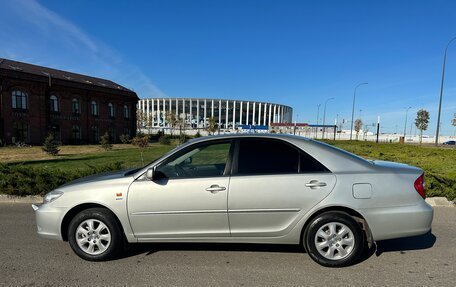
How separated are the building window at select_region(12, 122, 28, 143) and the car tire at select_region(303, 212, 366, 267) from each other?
42.0 meters

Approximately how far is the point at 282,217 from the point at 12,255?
138 inches

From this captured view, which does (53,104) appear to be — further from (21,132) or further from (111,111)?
(111,111)

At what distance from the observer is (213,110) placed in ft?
442

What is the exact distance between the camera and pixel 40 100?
39219mm

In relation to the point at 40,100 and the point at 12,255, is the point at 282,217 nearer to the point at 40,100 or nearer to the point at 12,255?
the point at 12,255

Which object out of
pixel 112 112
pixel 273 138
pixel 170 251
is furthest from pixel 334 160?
pixel 112 112

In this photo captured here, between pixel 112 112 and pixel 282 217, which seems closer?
pixel 282 217

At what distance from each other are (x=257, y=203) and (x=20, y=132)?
42541 mm

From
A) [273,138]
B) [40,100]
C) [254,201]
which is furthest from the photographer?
[40,100]

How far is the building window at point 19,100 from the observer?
121 ft

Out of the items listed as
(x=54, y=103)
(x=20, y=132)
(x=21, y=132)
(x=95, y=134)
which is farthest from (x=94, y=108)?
(x=20, y=132)

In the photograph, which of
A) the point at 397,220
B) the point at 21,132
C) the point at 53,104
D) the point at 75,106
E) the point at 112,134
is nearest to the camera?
the point at 397,220

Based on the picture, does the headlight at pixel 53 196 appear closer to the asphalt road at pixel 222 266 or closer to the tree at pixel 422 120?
the asphalt road at pixel 222 266

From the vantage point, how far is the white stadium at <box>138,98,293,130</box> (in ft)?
433
